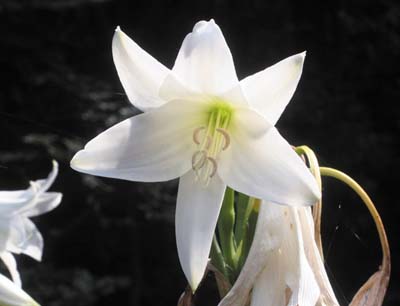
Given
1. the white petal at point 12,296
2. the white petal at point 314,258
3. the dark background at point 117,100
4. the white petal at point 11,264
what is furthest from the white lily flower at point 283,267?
the dark background at point 117,100

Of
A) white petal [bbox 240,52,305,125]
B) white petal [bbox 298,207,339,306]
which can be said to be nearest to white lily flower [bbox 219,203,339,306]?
white petal [bbox 298,207,339,306]

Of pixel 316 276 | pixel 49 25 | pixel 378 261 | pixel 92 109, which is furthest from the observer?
pixel 49 25

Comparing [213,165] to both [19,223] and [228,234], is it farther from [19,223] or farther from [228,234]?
[19,223]

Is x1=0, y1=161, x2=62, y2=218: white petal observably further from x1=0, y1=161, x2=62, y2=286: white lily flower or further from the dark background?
the dark background

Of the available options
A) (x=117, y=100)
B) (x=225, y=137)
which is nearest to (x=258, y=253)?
(x=225, y=137)

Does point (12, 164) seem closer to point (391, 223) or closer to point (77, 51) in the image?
point (77, 51)

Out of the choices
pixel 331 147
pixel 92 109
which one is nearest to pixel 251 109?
pixel 92 109

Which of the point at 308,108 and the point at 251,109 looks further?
the point at 308,108
